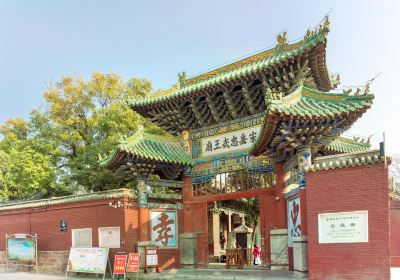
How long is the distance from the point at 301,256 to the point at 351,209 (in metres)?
1.80

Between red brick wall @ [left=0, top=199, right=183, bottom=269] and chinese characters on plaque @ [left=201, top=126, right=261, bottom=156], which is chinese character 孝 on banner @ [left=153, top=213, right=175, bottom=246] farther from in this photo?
chinese characters on plaque @ [left=201, top=126, right=261, bottom=156]

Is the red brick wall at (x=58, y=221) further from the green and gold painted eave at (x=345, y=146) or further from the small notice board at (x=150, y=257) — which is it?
the green and gold painted eave at (x=345, y=146)

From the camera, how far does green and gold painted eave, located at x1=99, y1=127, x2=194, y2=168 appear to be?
46.5 ft

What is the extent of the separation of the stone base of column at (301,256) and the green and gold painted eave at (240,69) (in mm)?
4933

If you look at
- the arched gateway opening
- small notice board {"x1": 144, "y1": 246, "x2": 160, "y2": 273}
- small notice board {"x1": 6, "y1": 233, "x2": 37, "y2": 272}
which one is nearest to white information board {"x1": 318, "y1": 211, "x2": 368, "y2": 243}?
the arched gateway opening

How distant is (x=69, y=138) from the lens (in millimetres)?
24359

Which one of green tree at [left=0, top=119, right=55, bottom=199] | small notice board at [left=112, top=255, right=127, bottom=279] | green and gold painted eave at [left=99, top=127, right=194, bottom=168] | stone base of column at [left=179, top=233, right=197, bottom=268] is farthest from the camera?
green tree at [left=0, top=119, right=55, bottom=199]

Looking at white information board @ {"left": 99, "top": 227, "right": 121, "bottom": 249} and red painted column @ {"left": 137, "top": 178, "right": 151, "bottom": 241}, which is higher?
red painted column @ {"left": 137, "top": 178, "right": 151, "bottom": 241}

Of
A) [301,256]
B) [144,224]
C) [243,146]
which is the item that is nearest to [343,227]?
[301,256]

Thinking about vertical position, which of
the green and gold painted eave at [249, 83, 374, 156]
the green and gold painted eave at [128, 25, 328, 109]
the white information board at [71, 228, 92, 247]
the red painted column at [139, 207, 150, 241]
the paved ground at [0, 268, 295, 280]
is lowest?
the paved ground at [0, 268, 295, 280]

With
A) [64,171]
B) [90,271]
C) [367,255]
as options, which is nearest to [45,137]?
[64,171]

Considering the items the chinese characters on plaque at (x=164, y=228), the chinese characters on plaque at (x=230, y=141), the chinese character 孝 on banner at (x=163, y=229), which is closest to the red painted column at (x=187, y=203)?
the chinese characters on plaque at (x=164, y=228)

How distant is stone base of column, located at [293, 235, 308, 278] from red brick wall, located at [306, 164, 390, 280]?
416 mm

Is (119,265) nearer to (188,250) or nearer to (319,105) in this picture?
(188,250)
